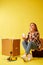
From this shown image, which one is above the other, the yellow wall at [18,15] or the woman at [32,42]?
the yellow wall at [18,15]

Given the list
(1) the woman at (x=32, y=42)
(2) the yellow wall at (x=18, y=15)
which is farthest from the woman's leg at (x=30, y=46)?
(2) the yellow wall at (x=18, y=15)

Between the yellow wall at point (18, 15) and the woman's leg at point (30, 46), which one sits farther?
the yellow wall at point (18, 15)

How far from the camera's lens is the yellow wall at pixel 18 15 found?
4348 mm

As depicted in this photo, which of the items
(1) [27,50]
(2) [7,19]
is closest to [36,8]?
(2) [7,19]

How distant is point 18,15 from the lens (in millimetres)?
4383

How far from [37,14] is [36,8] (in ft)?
0.63

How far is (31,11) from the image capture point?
14.3ft

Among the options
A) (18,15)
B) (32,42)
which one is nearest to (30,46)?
(32,42)

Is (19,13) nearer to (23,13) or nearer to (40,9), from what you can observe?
(23,13)

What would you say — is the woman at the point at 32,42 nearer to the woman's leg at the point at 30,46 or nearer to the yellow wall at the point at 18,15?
the woman's leg at the point at 30,46

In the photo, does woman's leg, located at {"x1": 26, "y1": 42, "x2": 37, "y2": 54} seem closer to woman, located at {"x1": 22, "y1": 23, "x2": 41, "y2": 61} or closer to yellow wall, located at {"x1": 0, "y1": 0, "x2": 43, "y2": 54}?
woman, located at {"x1": 22, "y1": 23, "x2": 41, "y2": 61}

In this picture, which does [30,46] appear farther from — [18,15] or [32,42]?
[18,15]

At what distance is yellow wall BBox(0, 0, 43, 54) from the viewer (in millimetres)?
4348

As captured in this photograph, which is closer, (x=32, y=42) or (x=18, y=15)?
(x=32, y=42)
